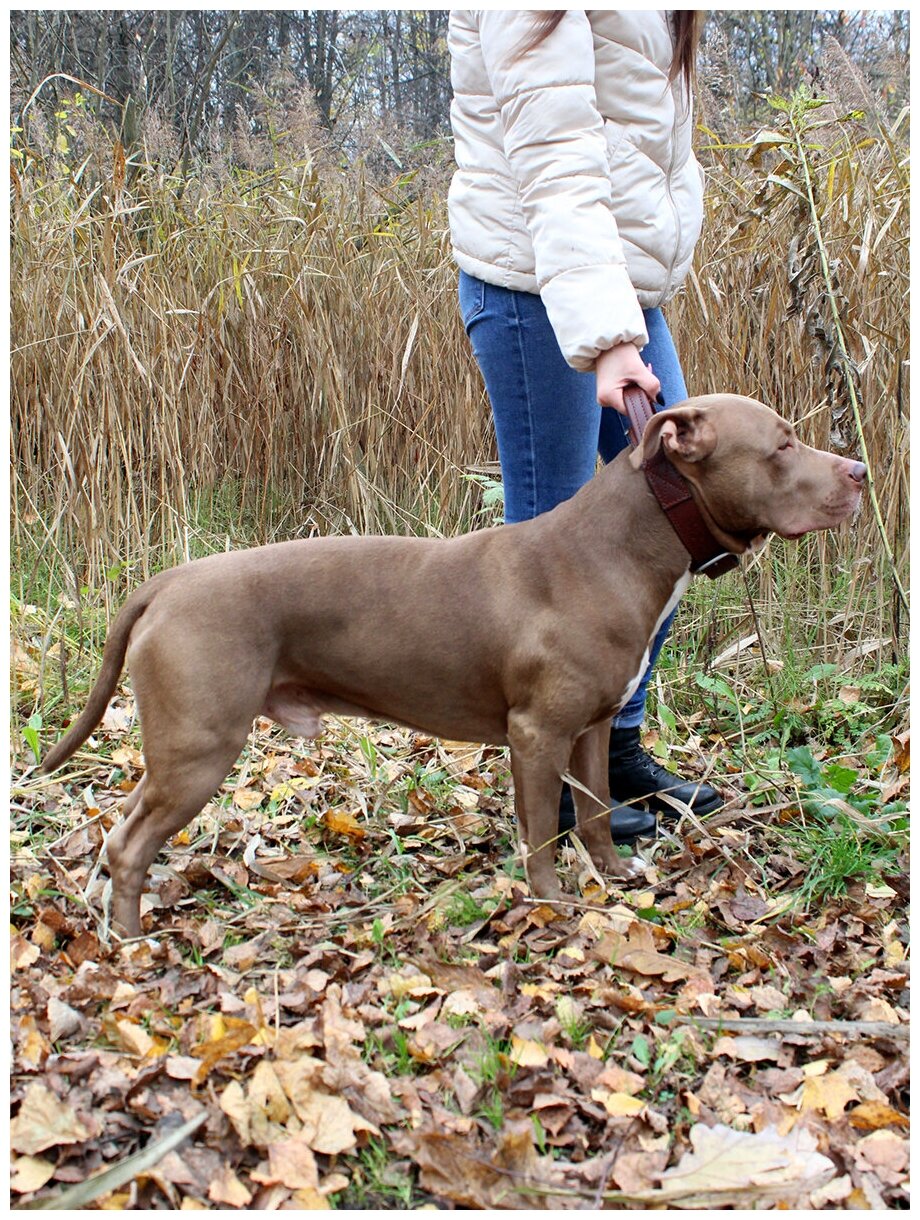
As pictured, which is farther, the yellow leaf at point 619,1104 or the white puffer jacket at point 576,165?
→ the white puffer jacket at point 576,165

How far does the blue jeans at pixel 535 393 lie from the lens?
300 centimetres

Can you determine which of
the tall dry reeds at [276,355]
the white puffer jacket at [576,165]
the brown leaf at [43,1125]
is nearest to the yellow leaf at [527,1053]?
the brown leaf at [43,1125]

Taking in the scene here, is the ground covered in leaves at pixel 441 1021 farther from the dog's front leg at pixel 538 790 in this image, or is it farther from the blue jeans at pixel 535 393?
the blue jeans at pixel 535 393

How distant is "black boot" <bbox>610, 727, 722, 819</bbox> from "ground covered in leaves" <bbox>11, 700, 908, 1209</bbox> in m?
0.08

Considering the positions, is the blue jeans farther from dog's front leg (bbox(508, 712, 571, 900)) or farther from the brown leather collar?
dog's front leg (bbox(508, 712, 571, 900))

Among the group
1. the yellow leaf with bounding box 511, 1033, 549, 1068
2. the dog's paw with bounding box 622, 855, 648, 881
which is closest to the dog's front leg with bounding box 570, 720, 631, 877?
the dog's paw with bounding box 622, 855, 648, 881

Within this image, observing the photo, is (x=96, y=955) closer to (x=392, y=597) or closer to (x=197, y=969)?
(x=197, y=969)

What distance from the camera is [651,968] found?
262 centimetres

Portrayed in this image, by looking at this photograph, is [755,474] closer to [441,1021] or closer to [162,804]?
[441,1021]

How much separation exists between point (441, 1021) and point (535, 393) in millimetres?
1615

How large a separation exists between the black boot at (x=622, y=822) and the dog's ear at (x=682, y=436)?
1.15 metres

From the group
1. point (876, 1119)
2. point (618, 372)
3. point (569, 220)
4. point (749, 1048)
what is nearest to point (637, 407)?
point (618, 372)

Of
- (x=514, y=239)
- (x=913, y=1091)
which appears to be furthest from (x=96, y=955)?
(x=514, y=239)

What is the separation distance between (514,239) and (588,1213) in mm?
2250
